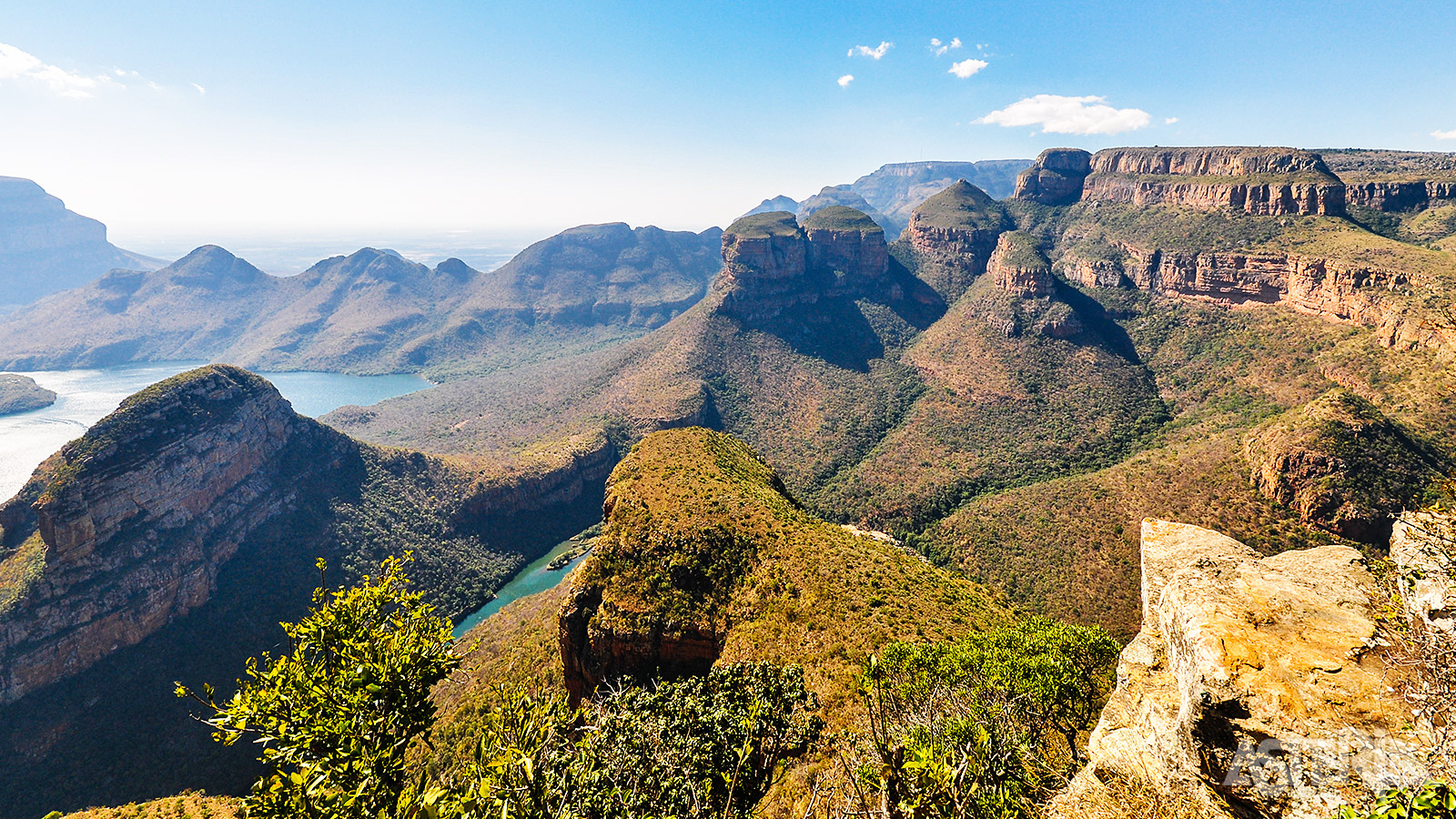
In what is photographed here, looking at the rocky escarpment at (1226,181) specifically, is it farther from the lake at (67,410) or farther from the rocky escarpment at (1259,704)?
the lake at (67,410)

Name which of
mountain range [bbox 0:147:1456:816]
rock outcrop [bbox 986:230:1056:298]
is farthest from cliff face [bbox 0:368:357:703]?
rock outcrop [bbox 986:230:1056:298]

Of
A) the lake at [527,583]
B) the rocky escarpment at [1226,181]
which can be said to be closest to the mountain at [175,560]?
the lake at [527,583]

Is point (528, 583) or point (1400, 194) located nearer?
point (528, 583)

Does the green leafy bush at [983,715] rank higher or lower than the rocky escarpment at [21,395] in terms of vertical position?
lower

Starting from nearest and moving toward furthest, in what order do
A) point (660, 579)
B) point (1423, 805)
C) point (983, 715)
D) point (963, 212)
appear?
point (1423, 805), point (983, 715), point (660, 579), point (963, 212)

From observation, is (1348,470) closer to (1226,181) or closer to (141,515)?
(1226,181)

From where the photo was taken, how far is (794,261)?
497ft

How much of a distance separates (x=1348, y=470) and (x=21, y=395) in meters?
303

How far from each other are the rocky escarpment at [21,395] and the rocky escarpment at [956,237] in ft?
920

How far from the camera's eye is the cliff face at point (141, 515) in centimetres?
5069

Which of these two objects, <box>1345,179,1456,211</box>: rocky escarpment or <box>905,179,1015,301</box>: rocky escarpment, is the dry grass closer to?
<box>905,179,1015,301</box>: rocky escarpment

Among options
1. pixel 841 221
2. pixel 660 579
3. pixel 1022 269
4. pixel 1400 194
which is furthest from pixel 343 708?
pixel 841 221

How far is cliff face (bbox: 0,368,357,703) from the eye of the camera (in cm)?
5069

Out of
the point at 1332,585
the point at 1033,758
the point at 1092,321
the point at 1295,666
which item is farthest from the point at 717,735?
the point at 1092,321
